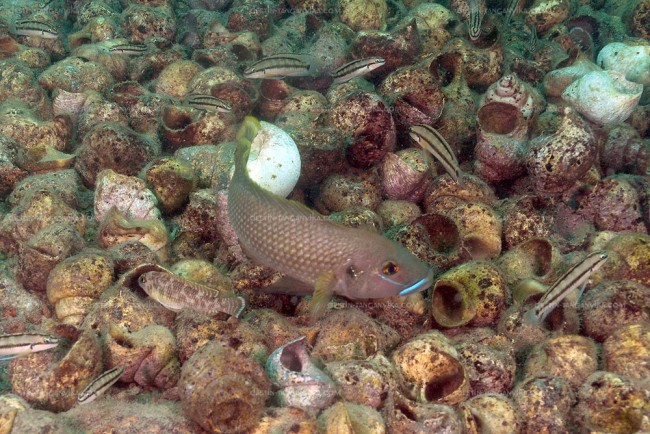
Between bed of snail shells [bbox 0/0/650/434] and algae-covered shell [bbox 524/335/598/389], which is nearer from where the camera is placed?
bed of snail shells [bbox 0/0/650/434]

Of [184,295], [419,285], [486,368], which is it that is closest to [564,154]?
[486,368]

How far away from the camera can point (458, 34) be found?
7484mm

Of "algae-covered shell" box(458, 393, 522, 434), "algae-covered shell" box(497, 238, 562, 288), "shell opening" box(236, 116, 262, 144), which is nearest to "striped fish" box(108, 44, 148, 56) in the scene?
"shell opening" box(236, 116, 262, 144)

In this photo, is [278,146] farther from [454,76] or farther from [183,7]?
[183,7]

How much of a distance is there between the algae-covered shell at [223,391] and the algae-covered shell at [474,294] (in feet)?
5.81

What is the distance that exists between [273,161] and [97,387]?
7.86 ft

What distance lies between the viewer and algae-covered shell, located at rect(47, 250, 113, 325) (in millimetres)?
3742

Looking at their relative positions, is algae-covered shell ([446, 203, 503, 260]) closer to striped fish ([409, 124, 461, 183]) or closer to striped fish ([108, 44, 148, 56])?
striped fish ([409, 124, 461, 183])

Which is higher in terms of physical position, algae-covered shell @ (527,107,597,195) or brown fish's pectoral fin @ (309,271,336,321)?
algae-covered shell @ (527,107,597,195)

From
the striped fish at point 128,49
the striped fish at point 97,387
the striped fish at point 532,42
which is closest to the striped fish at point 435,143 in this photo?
the striped fish at point 97,387

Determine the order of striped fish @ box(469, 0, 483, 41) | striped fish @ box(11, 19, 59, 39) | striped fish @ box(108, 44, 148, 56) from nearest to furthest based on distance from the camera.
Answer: striped fish @ box(469, 0, 483, 41) < striped fish @ box(108, 44, 148, 56) < striped fish @ box(11, 19, 59, 39)

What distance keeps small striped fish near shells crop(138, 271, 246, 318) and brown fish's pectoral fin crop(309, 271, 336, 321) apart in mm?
735

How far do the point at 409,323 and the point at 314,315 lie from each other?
111cm

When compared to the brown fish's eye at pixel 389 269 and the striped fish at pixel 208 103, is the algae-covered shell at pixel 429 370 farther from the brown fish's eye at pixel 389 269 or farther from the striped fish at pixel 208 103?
the striped fish at pixel 208 103
